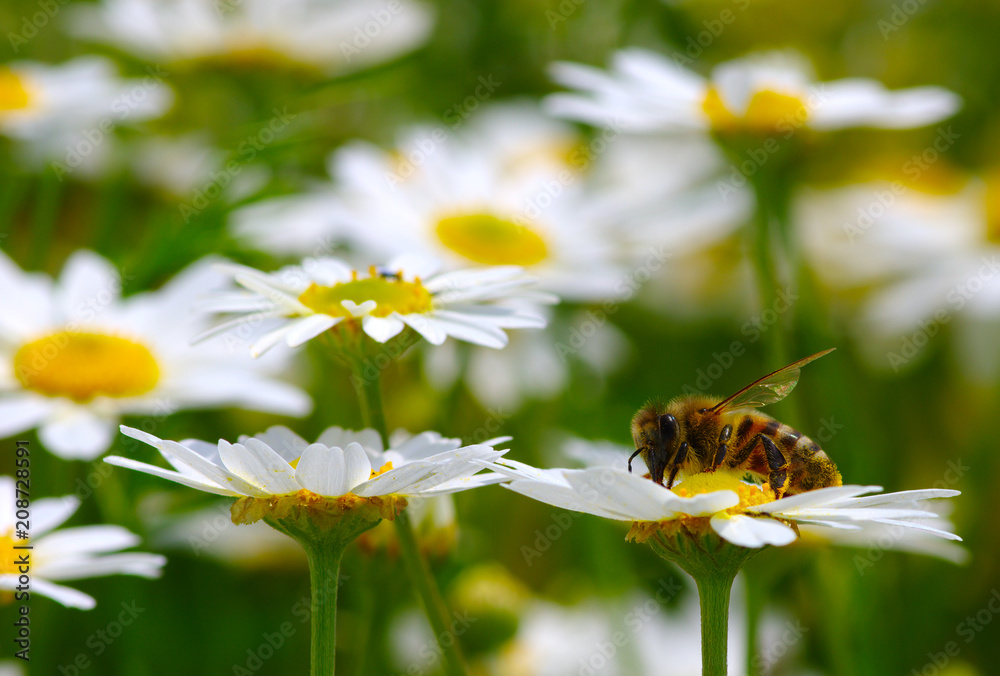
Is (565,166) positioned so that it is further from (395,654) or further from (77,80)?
(395,654)

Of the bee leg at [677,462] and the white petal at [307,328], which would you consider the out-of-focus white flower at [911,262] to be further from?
the white petal at [307,328]

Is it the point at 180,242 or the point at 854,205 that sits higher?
the point at 180,242

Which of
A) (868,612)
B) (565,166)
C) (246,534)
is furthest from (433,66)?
(868,612)

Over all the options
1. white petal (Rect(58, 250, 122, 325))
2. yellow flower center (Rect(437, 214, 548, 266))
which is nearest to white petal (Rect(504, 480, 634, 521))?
white petal (Rect(58, 250, 122, 325))

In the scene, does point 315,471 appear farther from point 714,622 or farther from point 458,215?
point 458,215

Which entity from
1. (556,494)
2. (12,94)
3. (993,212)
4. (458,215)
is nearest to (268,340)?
(556,494)

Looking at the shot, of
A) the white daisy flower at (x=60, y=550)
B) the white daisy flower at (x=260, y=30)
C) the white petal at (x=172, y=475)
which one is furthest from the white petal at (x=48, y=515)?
the white daisy flower at (x=260, y=30)
